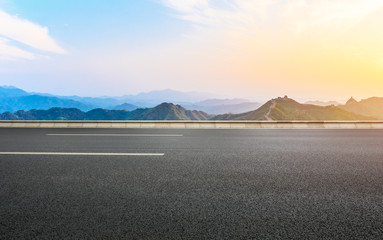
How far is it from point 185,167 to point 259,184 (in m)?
1.53

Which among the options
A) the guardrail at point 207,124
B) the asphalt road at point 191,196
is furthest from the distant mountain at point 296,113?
the asphalt road at point 191,196

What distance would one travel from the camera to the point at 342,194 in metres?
3.40

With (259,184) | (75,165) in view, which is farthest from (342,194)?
(75,165)

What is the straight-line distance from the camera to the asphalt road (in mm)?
2453

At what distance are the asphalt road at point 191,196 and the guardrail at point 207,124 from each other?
24.8 feet

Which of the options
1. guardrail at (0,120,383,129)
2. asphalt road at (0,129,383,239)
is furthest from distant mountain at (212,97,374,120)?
asphalt road at (0,129,383,239)

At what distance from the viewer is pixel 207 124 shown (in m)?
13.7

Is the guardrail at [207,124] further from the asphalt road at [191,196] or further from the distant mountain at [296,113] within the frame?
the distant mountain at [296,113]

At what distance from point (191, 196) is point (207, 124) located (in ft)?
34.4

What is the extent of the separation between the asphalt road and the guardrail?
757cm

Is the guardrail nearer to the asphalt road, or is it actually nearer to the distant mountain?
the asphalt road

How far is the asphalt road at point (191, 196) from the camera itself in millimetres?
2453

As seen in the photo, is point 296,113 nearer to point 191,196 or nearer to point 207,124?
point 207,124

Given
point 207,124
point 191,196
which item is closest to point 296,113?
point 207,124
